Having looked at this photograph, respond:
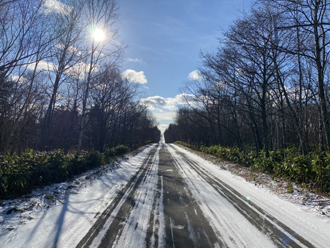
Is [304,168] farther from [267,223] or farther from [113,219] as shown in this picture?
[113,219]

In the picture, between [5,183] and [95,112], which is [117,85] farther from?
[5,183]

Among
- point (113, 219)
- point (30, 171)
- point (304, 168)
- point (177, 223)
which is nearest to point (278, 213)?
point (177, 223)

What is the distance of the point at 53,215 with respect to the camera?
169 inches

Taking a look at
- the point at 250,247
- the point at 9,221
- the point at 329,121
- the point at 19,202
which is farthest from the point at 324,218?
the point at 19,202

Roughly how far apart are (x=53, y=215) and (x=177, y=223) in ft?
9.22

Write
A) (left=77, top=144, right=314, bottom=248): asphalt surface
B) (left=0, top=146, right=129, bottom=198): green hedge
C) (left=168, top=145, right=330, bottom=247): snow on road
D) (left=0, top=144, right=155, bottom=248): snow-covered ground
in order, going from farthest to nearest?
(left=0, top=146, right=129, bottom=198): green hedge < (left=168, top=145, right=330, bottom=247): snow on road < (left=0, top=144, right=155, bottom=248): snow-covered ground < (left=77, top=144, right=314, bottom=248): asphalt surface

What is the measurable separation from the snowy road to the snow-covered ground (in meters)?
0.02

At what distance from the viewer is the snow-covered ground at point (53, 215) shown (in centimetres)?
326

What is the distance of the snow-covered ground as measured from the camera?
326cm

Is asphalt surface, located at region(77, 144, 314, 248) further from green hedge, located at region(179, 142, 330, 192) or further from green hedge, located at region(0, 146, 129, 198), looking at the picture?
green hedge, located at region(0, 146, 129, 198)

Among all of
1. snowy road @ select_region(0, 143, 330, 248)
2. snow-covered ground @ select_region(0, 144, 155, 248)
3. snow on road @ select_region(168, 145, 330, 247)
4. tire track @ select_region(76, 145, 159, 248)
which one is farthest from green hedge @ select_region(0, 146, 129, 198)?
snow on road @ select_region(168, 145, 330, 247)

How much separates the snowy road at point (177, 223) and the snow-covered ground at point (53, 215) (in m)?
0.02

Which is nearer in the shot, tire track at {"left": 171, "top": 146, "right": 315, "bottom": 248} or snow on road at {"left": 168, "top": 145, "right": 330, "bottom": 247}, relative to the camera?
tire track at {"left": 171, "top": 146, "right": 315, "bottom": 248}

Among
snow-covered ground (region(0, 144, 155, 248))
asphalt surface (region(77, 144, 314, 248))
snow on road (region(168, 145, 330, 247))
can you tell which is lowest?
snow-covered ground (region(0, 144, 155, 248))
